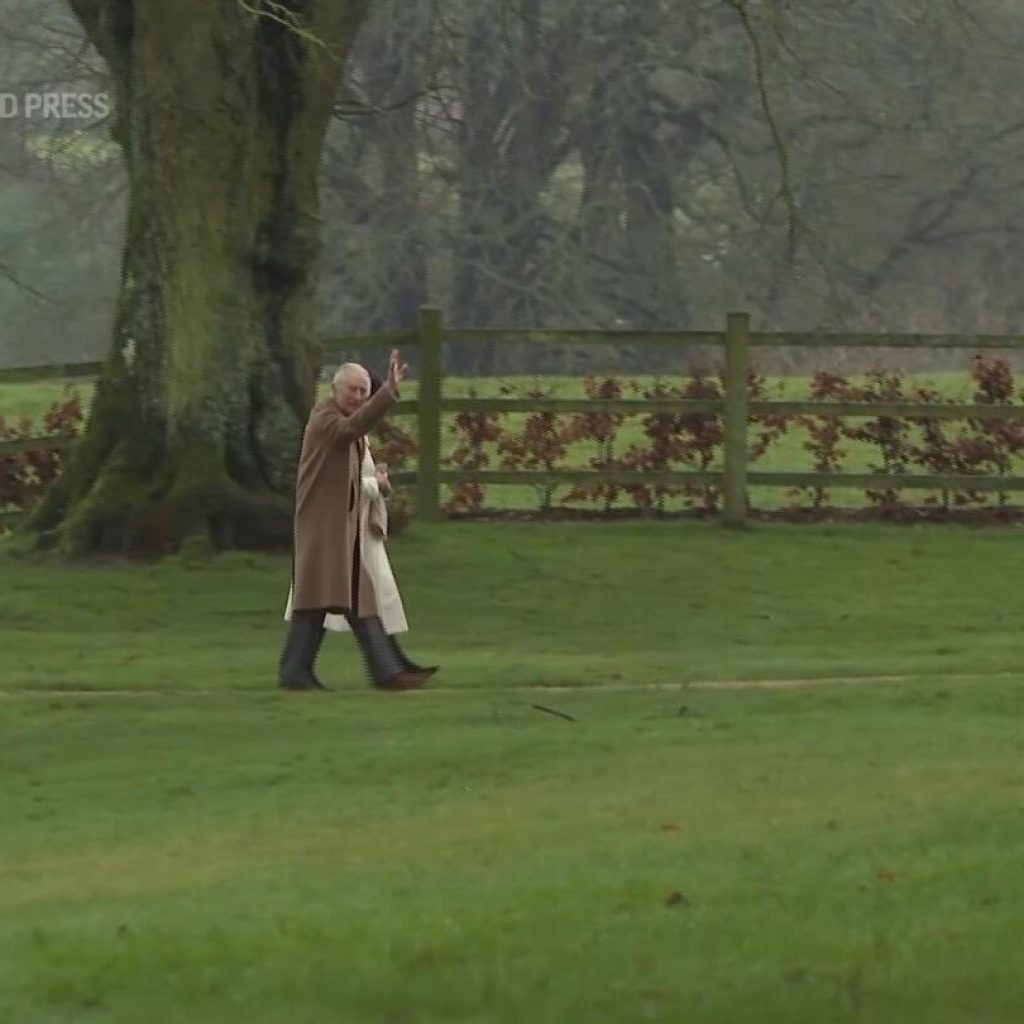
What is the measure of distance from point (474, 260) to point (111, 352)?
69.3ft

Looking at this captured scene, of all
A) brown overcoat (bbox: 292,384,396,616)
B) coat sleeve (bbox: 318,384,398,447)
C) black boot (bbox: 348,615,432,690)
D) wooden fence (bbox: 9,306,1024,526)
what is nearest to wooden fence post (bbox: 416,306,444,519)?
wooden fence (bbox: 9,306,1024,526)

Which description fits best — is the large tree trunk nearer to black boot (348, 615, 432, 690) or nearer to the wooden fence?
the wooden fence

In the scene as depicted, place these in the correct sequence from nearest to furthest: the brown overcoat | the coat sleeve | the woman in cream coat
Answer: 1. the coat sleeve
2. the brown overcoat
3. the woman in cream coat

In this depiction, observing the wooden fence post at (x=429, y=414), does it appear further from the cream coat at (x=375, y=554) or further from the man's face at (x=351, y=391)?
the man's face at (x=351, y=391)

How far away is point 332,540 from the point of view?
1271cm

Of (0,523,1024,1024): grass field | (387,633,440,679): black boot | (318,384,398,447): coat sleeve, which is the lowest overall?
(0,523,1024,1024): grass field

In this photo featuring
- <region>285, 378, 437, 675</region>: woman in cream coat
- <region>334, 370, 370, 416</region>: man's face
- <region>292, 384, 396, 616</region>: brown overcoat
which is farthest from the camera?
<region>285, 378, 437, 675</region>: woman in cream coat

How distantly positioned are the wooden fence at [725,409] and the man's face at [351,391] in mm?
8123

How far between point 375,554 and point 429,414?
7.89m

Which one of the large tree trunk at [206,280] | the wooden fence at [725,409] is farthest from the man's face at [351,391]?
the wooden fence at [725,409]

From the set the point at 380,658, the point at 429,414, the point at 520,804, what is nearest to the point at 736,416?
the point at 429,414

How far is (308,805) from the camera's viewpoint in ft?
31.7

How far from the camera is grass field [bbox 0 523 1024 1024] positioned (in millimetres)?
6570

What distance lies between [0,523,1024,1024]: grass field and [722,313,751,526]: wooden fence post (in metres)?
2.77
